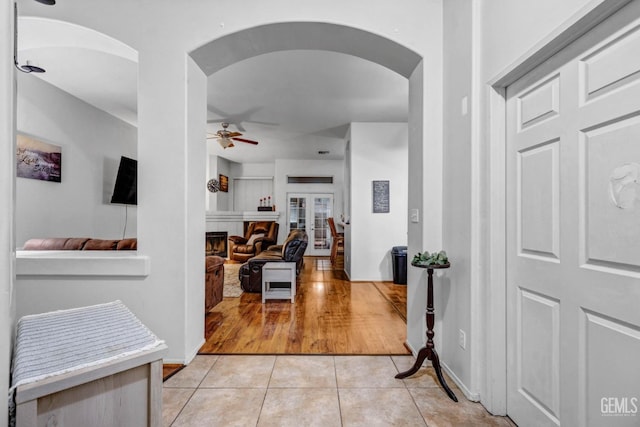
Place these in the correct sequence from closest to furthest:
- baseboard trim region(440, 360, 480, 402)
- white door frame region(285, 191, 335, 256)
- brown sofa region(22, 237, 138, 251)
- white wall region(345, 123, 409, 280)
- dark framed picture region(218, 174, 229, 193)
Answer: baseboard trim region(440, 360, 480, 402) < brown sofa region(22, 237, 138, 251) < white wall region(345, 123, 409, 280) < dark framed picture region(218, 174, 229, 193) < white door frame region(285, 191, 335, 256)

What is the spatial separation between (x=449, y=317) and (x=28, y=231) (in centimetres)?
492

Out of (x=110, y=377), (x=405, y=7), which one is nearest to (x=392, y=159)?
(x=405, y=7)

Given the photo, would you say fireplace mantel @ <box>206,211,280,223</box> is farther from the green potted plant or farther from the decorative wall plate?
the green potted plant

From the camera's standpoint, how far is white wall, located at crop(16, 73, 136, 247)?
3.76 m

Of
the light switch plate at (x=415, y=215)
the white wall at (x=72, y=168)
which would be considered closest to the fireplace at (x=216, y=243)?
the white wall at (x=72, y=168)

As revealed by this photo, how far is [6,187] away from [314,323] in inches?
111

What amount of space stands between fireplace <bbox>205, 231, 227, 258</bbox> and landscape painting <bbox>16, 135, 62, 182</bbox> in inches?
157

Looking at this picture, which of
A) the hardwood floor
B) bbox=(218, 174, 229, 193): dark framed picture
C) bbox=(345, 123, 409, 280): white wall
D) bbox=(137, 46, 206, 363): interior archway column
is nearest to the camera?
bbox=(137, 46, 206, 363): interior archway column

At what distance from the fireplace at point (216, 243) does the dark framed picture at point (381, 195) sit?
4747 mm

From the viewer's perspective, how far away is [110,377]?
91 centimetres

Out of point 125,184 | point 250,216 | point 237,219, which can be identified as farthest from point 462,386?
point 237,219

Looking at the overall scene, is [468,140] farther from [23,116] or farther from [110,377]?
[23,116]

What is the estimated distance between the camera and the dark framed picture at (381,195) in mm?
5453

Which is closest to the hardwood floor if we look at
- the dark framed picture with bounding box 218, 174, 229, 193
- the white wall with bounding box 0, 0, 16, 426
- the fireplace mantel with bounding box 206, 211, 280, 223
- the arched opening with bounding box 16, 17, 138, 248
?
the white wall with bounding box 0, 0, 16, 426
